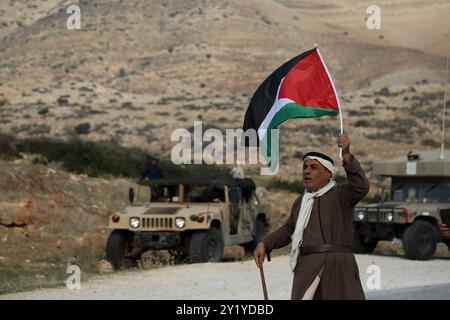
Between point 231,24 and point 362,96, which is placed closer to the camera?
point 362,96

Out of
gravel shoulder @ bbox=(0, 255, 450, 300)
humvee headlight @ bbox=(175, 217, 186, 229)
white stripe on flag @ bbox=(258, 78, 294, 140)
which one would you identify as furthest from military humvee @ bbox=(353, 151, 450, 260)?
white stripe on flag @ bbox=(258, 78, 294, 140)

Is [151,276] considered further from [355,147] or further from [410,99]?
[410,99]

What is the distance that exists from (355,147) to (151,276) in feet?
117

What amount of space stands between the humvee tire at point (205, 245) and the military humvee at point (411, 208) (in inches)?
121

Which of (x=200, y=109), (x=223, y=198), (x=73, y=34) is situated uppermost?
(x=73, y=34)

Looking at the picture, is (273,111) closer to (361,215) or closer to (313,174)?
(313,174)

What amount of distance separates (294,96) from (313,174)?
222cm

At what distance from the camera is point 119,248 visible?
15289 millimetres

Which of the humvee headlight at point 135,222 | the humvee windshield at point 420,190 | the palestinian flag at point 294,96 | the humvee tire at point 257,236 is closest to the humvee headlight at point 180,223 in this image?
the humvee headlight at point 135,222

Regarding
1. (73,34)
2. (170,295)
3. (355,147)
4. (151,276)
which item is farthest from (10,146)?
(73,34)

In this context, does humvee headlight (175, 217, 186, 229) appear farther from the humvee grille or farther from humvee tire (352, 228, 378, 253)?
humvee tire (352, 228, 378, 253)

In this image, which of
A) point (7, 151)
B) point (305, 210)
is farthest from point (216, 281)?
point (7, 151)

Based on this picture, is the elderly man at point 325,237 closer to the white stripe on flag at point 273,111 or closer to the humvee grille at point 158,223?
the white stripe on flag at point 273,111
